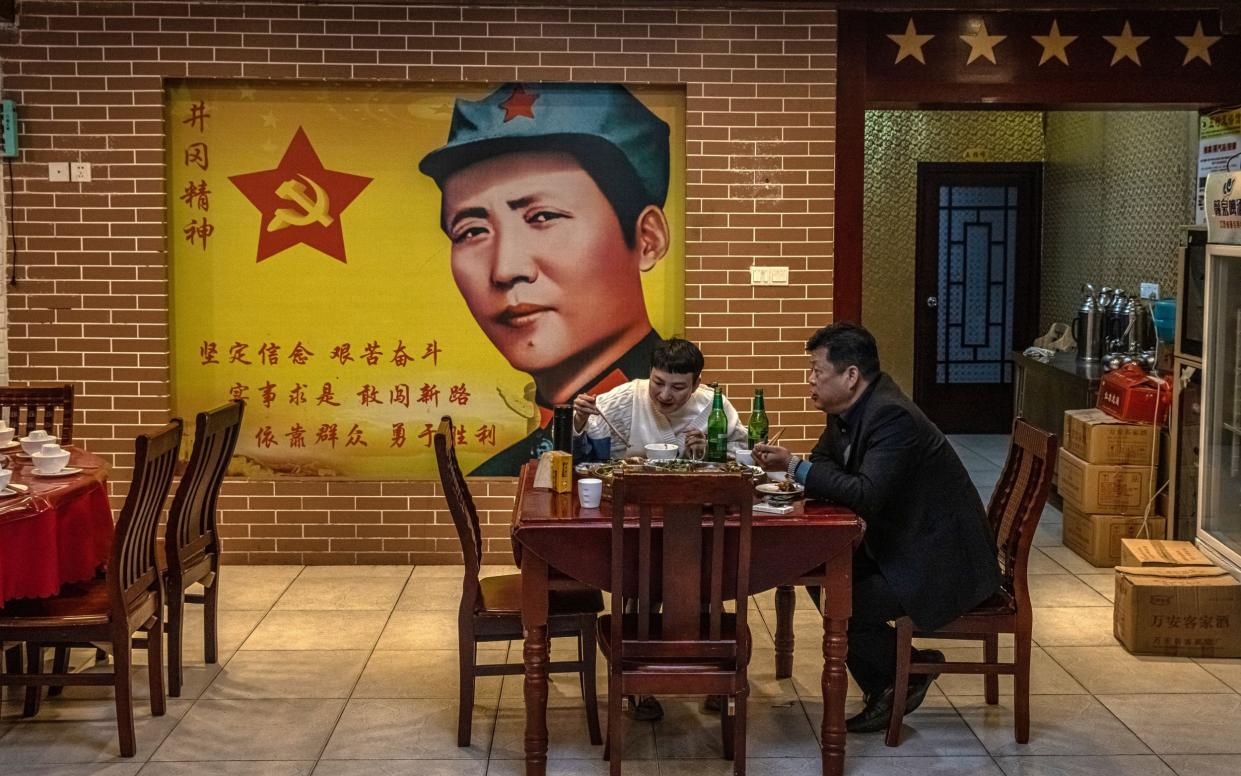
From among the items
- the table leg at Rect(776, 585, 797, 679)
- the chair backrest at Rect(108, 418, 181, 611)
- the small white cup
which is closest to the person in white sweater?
the table leg at Rect(776, 585, 797, 679)

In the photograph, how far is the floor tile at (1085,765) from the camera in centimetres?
410

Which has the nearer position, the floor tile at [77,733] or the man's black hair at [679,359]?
the floor tile at [77,733]

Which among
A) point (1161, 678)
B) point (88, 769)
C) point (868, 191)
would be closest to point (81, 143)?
point (88, 769)

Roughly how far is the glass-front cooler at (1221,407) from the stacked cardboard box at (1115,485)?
841mm

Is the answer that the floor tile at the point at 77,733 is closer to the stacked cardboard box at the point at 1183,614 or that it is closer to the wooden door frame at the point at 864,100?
the stacked cardboard box at the point at 1183,614

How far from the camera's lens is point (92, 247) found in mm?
6414

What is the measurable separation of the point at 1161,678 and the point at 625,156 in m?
3.24

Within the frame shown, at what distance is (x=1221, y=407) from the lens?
566 cm

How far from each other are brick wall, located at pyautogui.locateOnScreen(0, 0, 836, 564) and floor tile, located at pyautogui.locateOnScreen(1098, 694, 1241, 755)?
227 cm

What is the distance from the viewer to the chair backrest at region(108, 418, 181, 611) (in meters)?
4.12

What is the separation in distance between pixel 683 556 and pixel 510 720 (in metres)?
1.18

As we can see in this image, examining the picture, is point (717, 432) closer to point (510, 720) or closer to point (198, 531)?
point (510, 720)

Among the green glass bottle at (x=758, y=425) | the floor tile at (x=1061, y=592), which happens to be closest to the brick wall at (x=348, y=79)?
the floor tile at (x=1061, y=592)

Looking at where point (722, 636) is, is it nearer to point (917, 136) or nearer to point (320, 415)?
point (320, 415)
